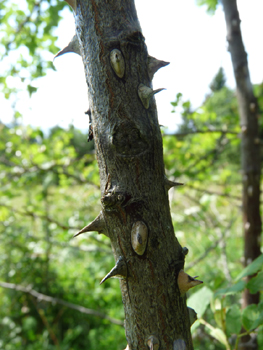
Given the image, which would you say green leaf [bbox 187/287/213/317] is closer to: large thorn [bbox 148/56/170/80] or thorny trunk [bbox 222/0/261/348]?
thorny trunk [bbox 222/0/261/348]

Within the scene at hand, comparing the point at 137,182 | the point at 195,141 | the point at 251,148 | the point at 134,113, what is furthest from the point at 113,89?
the point at 195,141

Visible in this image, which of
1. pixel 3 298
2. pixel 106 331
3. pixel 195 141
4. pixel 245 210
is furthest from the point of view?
pixel 3 298

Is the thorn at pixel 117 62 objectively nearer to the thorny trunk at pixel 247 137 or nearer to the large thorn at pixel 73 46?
the large thorn at pixel 73 46

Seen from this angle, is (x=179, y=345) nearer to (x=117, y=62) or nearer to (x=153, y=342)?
(x=153, y=342)

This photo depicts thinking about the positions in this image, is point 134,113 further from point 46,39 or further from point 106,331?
point 106,331

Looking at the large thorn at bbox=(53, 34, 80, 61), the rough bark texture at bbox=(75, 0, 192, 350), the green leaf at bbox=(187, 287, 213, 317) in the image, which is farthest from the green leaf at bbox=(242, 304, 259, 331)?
the large thorn at bbox=(53, 34, 80, 61)

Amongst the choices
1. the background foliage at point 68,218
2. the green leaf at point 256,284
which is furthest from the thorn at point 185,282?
the background foliage at point 68,218

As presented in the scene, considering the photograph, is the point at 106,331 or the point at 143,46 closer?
the point at 143,46
